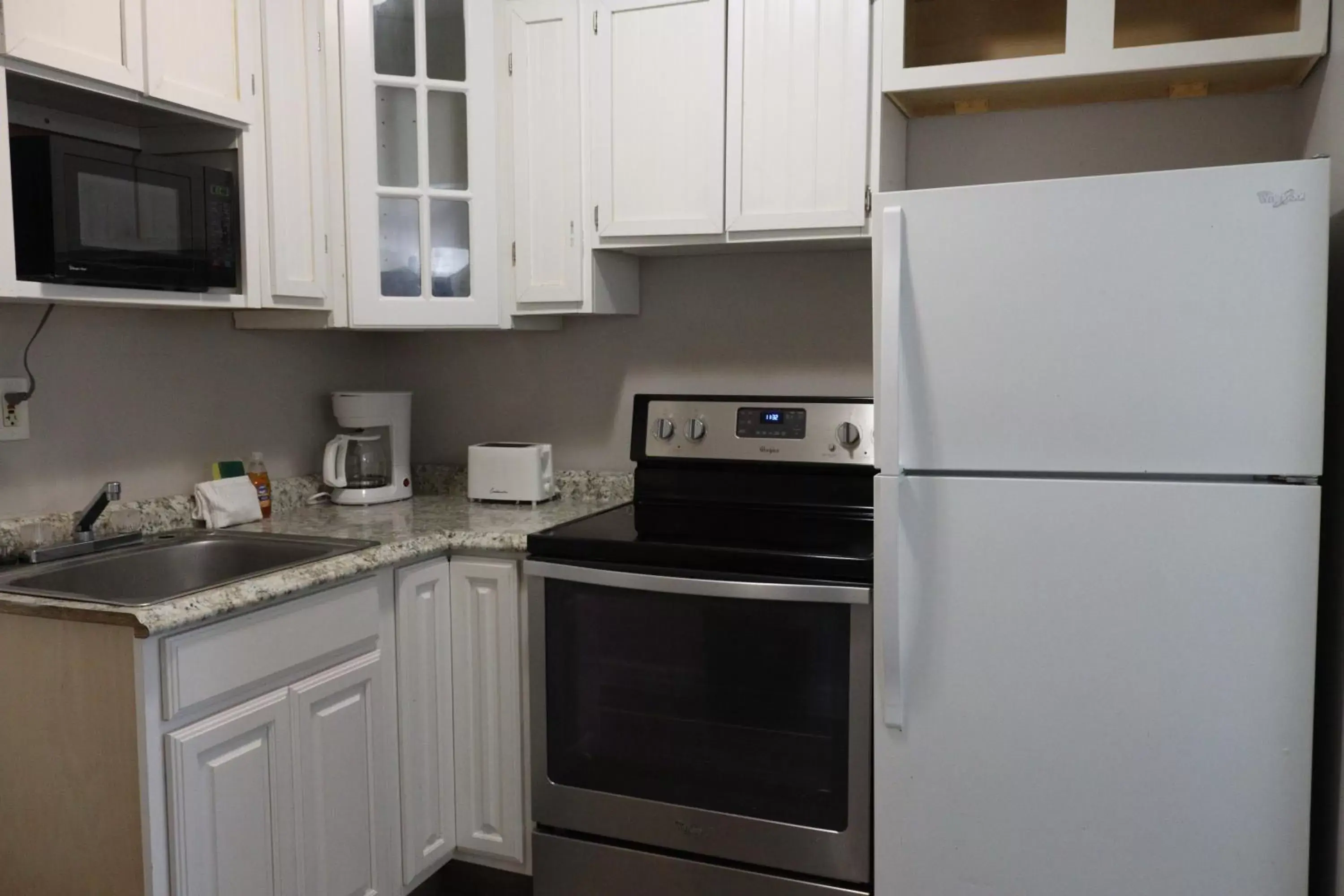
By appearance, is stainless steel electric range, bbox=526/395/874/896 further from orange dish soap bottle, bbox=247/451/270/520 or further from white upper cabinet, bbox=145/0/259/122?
white upper cabinet, bbox=145/0/259/122

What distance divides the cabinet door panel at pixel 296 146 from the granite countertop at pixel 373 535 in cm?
53

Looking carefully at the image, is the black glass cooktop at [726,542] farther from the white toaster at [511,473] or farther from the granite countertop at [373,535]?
the white toaster at [511,473]

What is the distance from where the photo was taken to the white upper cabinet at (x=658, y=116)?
7.32ft

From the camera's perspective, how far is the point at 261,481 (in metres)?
2.48

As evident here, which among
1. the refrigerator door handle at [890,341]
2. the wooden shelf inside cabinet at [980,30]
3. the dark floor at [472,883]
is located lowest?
the dark floor at [472,883]

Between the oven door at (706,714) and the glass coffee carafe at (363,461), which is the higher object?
the glass coffee carafe at (363,461)

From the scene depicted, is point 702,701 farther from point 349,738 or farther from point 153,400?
point 153,400

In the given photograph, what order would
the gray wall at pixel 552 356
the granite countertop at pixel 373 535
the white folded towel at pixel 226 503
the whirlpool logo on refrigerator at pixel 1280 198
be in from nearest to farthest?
the whirlpool logo on refrigerator at pixel 1280 198 < the granite countertop at pixel 373 535 < the gray wall at pixel 552 356 < the white folded towel at pixel 226 503

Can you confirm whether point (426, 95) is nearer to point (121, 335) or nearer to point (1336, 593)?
point (121, 335)

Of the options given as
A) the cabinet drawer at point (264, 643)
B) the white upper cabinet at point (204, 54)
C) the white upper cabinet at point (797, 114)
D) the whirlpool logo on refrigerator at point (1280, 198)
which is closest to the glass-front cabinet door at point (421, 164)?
the white upper cabinet at point (204, 54)

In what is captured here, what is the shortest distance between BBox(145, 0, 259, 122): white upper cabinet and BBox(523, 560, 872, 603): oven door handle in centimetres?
111

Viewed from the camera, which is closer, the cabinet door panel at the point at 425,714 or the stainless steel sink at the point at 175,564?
the stainless steel sink at the point at 175,564

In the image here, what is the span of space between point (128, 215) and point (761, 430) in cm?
135

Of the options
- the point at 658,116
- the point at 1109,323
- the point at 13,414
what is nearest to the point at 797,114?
the point at 658,116
